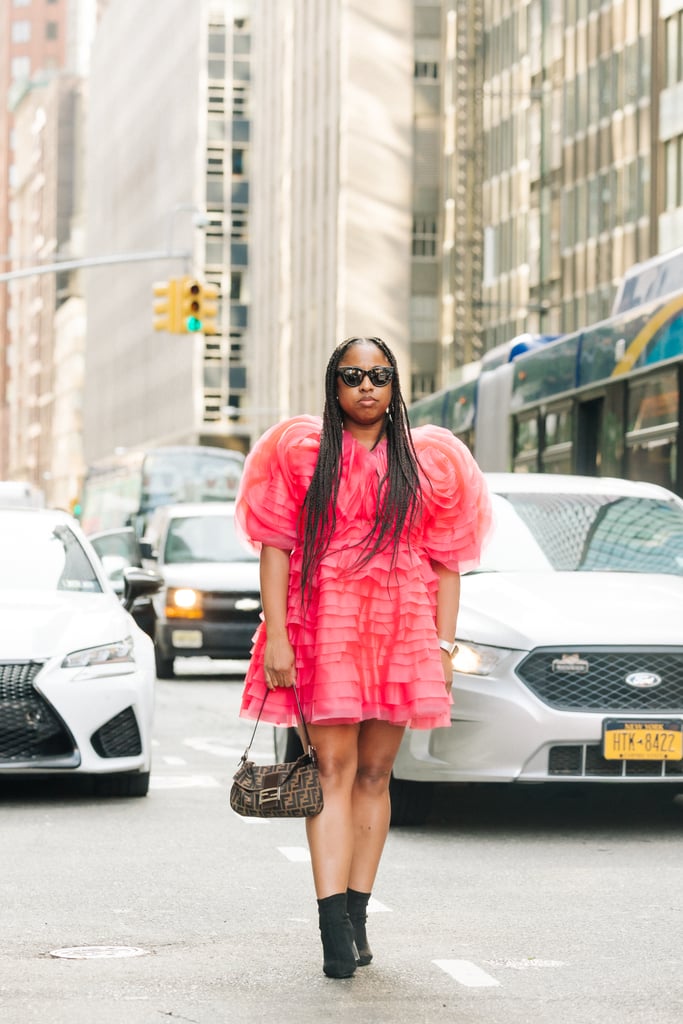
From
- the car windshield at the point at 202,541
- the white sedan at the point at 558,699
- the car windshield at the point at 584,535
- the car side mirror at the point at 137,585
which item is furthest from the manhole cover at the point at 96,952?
the car windshield at the point at 202,541

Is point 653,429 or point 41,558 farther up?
point 653,429

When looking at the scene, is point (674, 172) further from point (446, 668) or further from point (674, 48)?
point (446, 668)

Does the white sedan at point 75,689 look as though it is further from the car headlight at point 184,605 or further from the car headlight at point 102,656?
the car headlight at point 184,605

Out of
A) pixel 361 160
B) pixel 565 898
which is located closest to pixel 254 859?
pixel 565 898

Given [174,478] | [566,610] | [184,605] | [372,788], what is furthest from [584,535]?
[174,478]

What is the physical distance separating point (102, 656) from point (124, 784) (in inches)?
28.2

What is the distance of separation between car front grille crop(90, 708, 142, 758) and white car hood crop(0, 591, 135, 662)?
38 cm

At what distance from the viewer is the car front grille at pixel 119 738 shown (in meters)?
10.2

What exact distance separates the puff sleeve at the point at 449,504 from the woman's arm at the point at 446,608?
0.03 metres

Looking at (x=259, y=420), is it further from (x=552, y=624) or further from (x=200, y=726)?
(x=552, y=624)

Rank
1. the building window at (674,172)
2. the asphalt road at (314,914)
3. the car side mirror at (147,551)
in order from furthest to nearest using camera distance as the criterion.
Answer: the building window at (674,172) < the car side mirror at (147,551) < the asphalt road at (314,914)

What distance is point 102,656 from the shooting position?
10289 mm

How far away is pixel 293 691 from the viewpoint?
20.0 ft

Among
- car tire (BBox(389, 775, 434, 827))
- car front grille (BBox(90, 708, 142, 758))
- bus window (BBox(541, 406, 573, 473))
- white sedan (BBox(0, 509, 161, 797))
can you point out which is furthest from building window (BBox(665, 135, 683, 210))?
car tire (BBox(389, 775, 434, 827))
